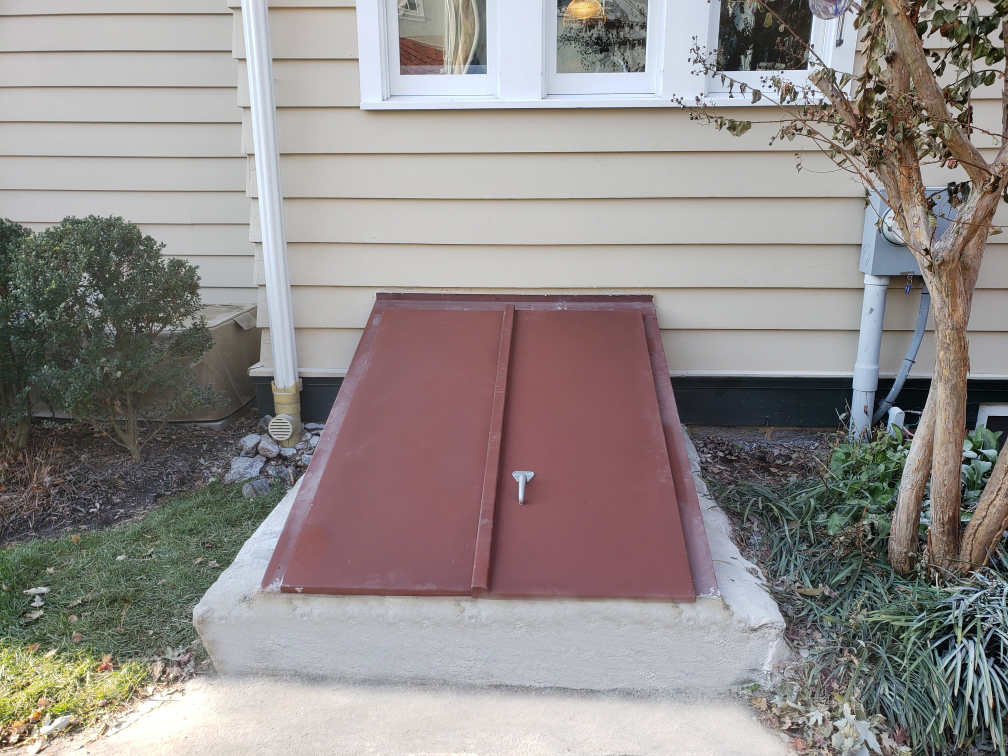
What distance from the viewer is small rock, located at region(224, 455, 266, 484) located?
143 inches

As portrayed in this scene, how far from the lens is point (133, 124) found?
16.1 feet

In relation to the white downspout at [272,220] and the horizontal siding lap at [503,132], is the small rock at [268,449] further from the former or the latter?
the horizontal siding lap at [503,132]

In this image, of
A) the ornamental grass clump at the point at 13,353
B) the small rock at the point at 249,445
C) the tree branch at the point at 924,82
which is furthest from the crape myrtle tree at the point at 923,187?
the ornamental grass clump at the point at 13,353

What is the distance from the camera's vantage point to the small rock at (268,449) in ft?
12.4

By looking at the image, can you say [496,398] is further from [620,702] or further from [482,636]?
[620,702]

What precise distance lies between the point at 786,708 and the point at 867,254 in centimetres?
226

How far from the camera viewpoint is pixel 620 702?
2.28 m

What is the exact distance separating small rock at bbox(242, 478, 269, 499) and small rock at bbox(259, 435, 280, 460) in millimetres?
222

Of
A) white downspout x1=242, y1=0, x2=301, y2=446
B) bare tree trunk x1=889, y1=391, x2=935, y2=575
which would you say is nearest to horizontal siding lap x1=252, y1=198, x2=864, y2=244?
white downspout x1=242, y1=0, x2=301, y2=446

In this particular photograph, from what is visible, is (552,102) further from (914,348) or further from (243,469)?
(243,469)

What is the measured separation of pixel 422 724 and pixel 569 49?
120 inches

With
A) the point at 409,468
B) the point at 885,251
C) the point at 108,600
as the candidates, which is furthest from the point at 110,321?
the point at 885,251

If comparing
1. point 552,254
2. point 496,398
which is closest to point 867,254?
point 552,254

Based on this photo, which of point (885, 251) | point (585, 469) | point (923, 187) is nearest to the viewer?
point (923, 187)
